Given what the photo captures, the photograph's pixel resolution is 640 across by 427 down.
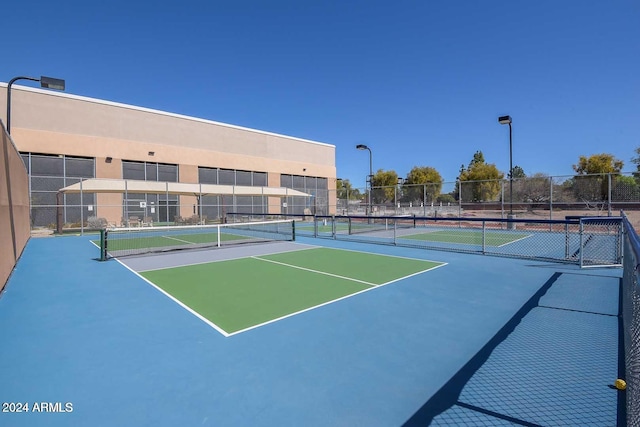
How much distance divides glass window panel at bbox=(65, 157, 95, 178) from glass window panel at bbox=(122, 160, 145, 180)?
8.18 feet

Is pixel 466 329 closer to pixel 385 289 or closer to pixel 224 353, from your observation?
pixel 385 289

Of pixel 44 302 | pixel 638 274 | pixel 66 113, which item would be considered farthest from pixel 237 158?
pixel 638 274

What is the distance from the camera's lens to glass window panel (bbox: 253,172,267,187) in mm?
40406

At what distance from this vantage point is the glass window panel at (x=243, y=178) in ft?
128

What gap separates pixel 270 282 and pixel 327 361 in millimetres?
4386

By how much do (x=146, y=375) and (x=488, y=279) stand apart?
26.3 feet

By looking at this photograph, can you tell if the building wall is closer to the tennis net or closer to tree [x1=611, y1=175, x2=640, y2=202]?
the tennis net

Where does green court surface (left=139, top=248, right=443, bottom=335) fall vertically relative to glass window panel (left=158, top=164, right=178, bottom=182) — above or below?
below

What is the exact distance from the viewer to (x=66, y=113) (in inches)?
1085

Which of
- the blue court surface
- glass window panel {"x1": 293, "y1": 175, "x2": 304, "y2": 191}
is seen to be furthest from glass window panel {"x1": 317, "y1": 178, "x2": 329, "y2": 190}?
the blue court surface

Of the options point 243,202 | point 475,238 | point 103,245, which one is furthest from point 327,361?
point 243,202

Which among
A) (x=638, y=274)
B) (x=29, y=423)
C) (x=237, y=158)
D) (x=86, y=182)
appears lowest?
(x=29, y=423)

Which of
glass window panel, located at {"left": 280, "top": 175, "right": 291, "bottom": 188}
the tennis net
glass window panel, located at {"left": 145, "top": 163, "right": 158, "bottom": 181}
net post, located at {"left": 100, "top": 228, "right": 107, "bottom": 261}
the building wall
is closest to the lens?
net post, located at {"left": 100, "top": 228, "right": 107, "bottom": 261}

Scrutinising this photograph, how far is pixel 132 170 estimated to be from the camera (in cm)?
3088
